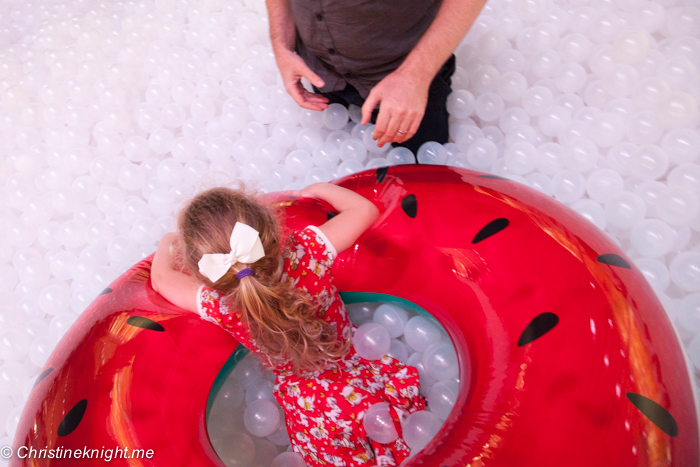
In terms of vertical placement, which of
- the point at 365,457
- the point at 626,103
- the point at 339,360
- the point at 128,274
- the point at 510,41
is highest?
the point at 510,41

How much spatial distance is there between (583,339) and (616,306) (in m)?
0.08

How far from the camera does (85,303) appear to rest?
127 cm

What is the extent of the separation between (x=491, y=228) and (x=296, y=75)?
0.61m

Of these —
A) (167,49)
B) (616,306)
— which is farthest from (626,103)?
(167,49)

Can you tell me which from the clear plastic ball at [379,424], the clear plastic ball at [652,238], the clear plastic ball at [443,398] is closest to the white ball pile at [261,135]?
the clear plastic ball at [652,238]

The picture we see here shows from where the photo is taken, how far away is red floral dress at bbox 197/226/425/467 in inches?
35.1

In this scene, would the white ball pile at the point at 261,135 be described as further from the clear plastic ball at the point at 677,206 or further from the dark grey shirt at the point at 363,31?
the dark grey shirt at the point at 363,31

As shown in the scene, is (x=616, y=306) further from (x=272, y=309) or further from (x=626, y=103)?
(x=626, y=103)

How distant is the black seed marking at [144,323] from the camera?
93 cm

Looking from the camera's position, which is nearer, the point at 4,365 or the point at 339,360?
the point at 339,360

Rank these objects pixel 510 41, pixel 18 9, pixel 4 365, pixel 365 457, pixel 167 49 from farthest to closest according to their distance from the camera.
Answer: pixel 18 9 → pixel 167 49 → pixel 510 41 → pixel 4 365 → pixel 365 457

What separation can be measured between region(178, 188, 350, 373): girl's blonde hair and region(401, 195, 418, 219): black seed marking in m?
0.30

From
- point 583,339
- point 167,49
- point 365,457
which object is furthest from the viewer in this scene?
point 167,49

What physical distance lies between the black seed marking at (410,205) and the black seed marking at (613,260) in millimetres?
359
